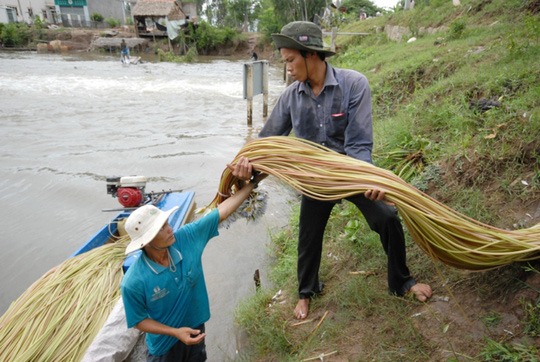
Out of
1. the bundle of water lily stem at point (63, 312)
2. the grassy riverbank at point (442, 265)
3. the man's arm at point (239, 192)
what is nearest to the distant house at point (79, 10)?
the bundle of water lily stem at point (63, 312)

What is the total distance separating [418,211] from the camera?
1.64 meters

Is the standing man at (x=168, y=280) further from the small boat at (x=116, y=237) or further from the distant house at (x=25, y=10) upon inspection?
the distant house at (x=25, y=10)

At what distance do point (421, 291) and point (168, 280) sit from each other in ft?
5.02

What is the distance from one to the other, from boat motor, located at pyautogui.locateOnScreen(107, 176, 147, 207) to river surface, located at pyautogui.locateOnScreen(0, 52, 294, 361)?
44.0 inches

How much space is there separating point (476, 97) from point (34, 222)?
6288mm

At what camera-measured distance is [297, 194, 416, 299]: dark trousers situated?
1928 mm

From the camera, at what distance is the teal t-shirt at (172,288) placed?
1.83 m

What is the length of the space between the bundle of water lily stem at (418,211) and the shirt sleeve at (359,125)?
13 centimetres

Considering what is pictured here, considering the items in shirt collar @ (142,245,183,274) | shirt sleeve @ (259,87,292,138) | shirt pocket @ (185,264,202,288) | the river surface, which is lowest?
the river surface

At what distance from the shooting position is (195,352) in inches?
89.1

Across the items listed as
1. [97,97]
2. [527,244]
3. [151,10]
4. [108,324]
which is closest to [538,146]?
[527,244]

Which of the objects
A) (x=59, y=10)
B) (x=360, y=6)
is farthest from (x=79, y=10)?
(x=360, y=6)

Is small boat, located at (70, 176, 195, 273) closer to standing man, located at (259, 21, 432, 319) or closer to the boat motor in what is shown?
the boat motor

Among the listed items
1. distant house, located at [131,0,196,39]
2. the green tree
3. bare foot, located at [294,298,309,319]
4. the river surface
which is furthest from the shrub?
bare foot, located at [294,298,309,319]
